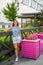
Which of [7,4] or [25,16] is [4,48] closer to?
[25,16]

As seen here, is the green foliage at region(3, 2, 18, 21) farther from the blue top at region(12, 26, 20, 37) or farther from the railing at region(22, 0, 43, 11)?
the blue top at region(12, 26, 20, 37)

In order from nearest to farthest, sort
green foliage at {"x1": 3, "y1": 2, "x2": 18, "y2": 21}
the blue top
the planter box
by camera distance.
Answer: the blue top
the planter box
green foliage at {"x1": 3, "y1": 2, "x2": 18, "y2": 21}

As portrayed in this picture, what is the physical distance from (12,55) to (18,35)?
120cm

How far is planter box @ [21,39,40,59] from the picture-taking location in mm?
7711

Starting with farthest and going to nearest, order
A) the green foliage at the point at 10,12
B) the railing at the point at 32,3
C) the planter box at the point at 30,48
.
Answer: the railing at the point at 32,3 < the green foliage at the point at 10,12 < the planter box at the point at 30,48

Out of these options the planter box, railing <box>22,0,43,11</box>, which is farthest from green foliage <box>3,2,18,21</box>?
the planter box

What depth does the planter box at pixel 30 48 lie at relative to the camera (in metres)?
7.71

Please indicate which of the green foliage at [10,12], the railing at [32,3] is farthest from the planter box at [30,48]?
the railing at [32,3]

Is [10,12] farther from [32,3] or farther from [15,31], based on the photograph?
[15,31]

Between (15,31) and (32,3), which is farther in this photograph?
(32,3)

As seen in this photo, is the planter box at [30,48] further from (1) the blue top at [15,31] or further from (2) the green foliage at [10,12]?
(2) the green foliage at [10,12]

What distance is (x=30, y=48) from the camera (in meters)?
7.75

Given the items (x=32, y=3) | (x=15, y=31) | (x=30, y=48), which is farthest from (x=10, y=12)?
(x=15, y=31)

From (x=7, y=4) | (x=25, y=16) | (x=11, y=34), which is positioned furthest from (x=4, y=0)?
(x=11, y=34)
